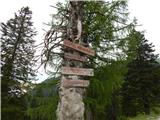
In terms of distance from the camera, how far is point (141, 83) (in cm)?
4550

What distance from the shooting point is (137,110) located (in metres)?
43.8

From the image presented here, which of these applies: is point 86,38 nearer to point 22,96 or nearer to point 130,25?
point 130,25

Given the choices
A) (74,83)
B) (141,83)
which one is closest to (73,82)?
(74,83)

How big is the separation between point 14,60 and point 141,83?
18516 millimetres

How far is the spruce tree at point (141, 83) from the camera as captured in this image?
44031 millimetres

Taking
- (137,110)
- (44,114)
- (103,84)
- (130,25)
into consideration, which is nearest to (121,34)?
(130,25)

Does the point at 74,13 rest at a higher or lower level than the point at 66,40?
higher

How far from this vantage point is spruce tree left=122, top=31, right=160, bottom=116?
144ft

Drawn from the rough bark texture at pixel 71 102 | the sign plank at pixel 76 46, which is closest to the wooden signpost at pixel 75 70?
the sign plank at pixel 76 46

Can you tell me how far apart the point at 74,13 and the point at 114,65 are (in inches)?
507

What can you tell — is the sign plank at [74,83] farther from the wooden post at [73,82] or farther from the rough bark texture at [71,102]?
the rough bark texture at [71,102]

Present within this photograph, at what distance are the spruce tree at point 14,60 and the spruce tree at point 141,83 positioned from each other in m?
14.3

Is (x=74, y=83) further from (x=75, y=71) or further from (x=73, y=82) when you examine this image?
(x=75, y=71)

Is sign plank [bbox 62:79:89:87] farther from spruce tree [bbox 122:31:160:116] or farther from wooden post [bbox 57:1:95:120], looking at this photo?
spruce tree [bbox 122:31:160:116]
